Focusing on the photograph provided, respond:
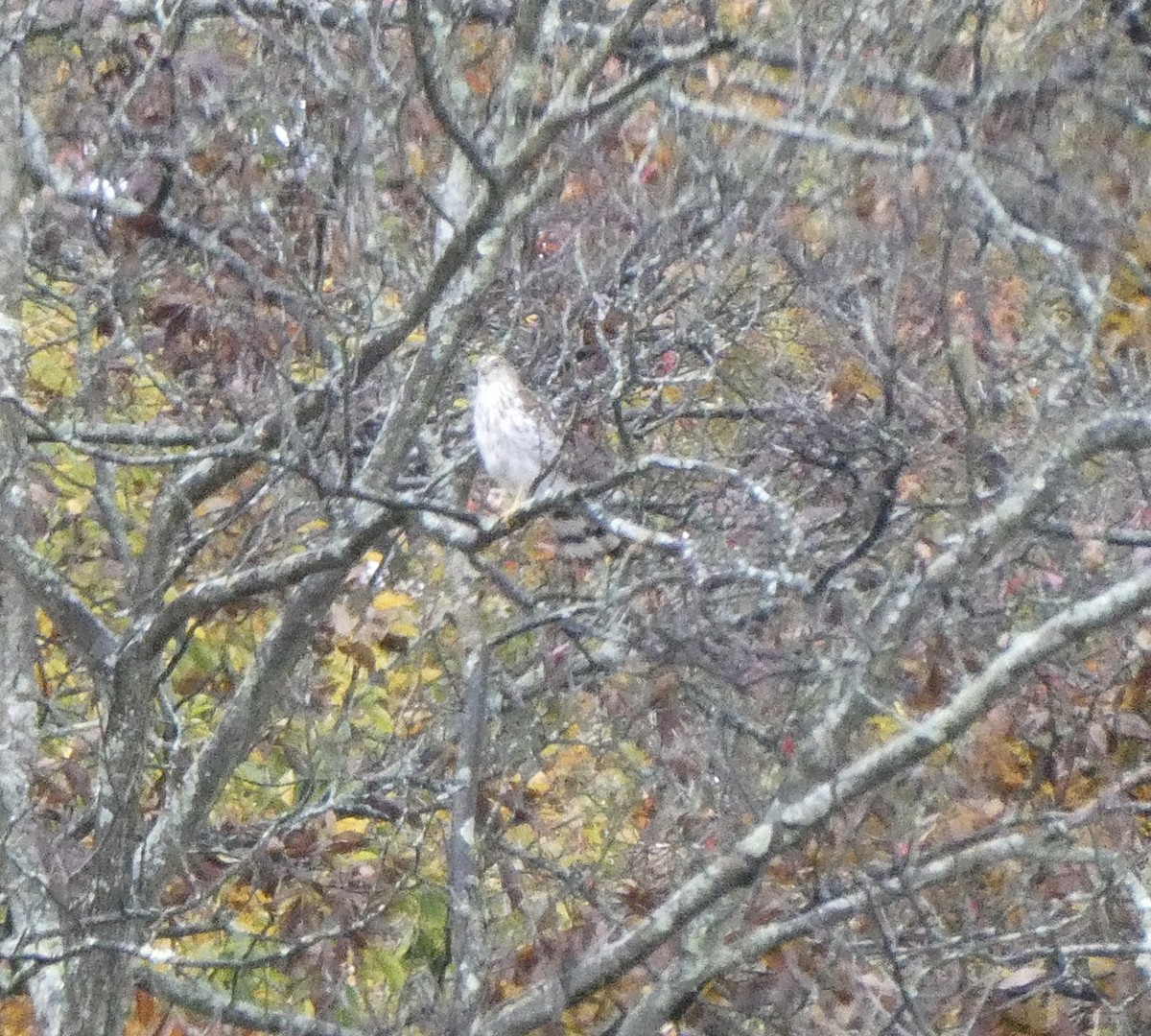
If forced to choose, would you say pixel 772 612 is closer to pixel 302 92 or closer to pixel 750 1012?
pixel 750 1012

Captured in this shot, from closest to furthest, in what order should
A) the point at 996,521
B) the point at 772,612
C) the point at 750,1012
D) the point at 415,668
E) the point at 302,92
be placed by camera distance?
1. the point at 996,521
2. the point at 750,1012
3. the point at 772,612
4. the point at 302,92
5. the point at 415,668

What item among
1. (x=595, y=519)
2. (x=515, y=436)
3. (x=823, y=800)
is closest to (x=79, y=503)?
(x=515, y=436)

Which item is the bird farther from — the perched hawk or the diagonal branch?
the diagonal branch

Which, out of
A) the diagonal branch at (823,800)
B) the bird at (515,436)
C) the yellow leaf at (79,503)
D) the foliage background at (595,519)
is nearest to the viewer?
the diagonal branch at (823,800)

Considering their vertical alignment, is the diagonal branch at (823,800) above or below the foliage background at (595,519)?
below

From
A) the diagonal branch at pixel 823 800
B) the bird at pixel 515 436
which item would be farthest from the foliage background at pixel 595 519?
the bird at pixel 515 436

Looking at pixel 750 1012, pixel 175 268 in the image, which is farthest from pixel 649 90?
pixel 750 1012

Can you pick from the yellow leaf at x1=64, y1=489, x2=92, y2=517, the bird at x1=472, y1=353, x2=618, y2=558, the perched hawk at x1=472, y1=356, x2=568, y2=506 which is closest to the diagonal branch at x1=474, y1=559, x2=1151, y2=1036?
the bird at x1=472, y1=353, x2=618, y2=558

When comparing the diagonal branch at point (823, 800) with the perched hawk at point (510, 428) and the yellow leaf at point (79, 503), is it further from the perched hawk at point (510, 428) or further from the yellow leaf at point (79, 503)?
the yellow leaf at point (79, 503)

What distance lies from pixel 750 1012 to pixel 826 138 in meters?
2.60

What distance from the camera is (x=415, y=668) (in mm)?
8094

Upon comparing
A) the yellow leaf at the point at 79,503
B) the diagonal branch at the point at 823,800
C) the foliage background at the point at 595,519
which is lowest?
the diagonal branch at the point at 823,800

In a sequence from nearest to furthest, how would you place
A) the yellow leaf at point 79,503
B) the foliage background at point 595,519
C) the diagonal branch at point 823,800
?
the diagonal branch at point 823,800
the foliage background at point 595,519
the yellow leaf at point 79,503

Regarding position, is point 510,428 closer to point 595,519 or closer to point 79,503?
point 79,503
